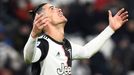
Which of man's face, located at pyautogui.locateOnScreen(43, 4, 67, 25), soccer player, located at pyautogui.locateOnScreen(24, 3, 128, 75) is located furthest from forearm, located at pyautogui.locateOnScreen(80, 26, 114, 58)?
man's face, located at pyautogui.locateOnScreen(43, 4, 67, 25)

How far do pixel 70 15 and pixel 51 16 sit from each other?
7.06 metres

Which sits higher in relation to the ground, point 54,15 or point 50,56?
point 54,15

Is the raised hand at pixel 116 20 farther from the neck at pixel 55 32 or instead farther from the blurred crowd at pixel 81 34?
the blurred crowd at pixel 81 34

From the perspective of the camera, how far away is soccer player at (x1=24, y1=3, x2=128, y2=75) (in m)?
7.27

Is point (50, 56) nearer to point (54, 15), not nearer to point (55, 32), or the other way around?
point (55, 32)

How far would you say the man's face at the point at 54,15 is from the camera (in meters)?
7.54

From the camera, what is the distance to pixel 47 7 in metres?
7.60

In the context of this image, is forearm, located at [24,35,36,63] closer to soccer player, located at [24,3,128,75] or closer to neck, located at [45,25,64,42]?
soccer player, located at [24,3,128,75]

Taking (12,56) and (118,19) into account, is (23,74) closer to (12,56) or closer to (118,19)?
(12,56)

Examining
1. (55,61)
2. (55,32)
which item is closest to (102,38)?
(55,32)

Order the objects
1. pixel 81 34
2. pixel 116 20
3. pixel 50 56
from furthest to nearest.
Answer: pixel 81 34, pixel 116 20, pixel 50 56

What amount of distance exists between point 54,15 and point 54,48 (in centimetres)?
41

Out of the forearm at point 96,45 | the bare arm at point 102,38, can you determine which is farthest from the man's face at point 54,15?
the forearm at point 96,45

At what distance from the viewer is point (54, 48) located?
7.42 m
